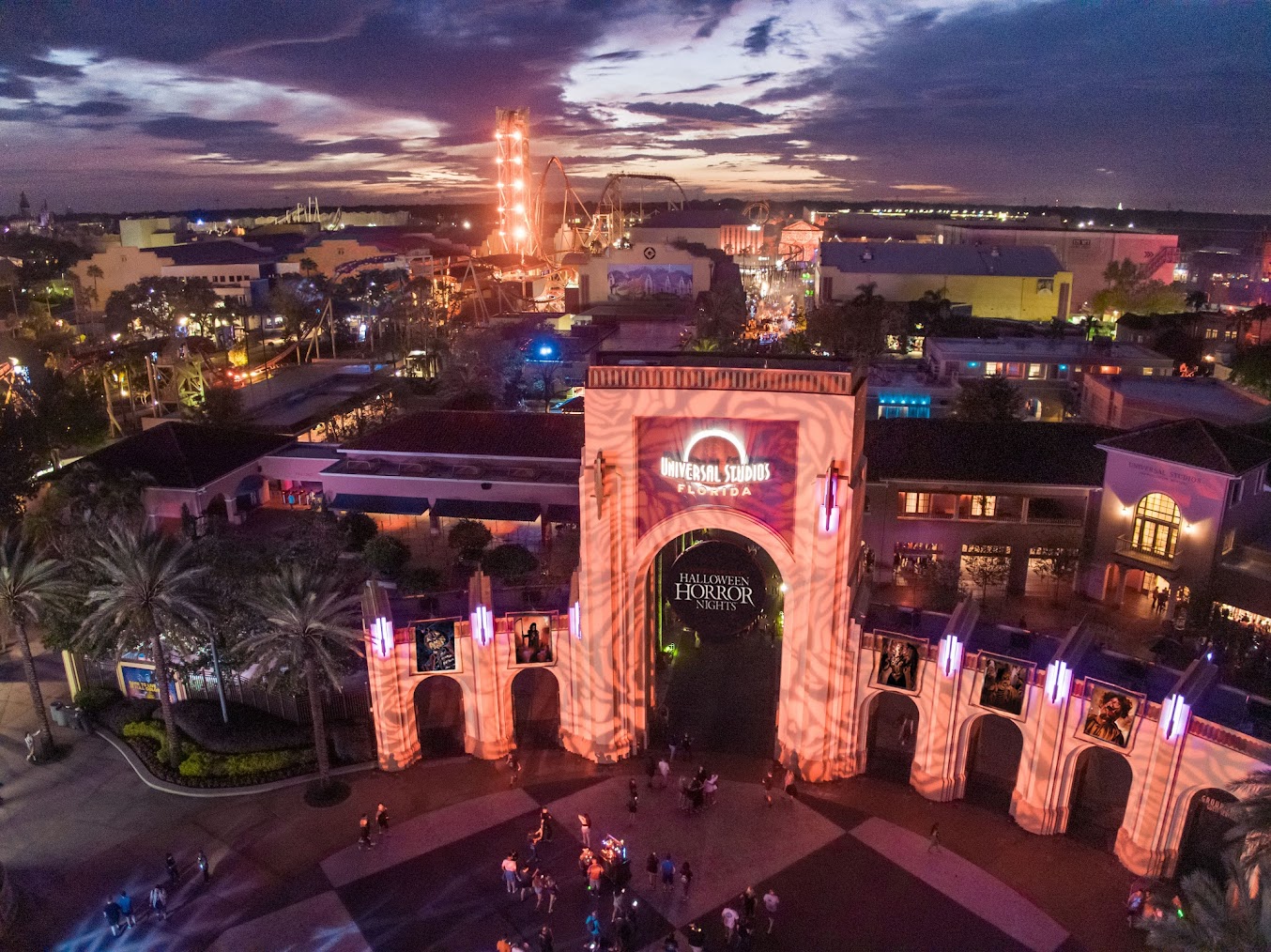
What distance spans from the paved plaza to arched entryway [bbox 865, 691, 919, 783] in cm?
92

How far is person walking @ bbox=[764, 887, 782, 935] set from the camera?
22188 millimetres

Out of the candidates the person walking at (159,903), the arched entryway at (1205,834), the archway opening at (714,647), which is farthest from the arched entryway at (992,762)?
the person walking at (159,903)

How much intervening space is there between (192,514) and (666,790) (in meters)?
28.7

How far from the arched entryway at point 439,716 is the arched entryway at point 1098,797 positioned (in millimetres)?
19647

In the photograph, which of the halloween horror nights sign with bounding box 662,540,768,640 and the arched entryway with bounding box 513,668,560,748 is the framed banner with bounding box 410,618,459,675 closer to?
the arched entryway with bounding box 513,668,560,748

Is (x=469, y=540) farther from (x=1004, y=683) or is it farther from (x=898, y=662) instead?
(x=1004, y=683)

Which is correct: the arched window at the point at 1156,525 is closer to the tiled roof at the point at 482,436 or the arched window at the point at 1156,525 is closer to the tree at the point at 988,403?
the tree at the point at 988,403

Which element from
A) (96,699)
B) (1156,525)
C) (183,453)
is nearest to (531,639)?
(96,699)

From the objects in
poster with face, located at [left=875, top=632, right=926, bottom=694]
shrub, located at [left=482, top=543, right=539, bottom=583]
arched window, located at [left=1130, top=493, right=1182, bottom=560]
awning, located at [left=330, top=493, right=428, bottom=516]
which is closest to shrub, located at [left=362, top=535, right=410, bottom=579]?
shrub, located at [left=482, top=543, right=539, bottom=583]

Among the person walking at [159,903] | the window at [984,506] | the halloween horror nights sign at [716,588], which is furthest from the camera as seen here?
the window at [984,506]

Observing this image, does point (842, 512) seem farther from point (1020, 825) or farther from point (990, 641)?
point (1020, 825)

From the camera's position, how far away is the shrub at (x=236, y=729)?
30.0 meters

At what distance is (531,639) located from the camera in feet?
94.3

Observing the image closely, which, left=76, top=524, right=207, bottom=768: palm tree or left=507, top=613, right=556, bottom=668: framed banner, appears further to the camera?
left=507, top=613, right=556, bottom=668: framed banner
